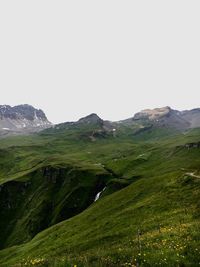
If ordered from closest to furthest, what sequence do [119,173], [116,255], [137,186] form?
[116,255] → [137,186] → [119,173]

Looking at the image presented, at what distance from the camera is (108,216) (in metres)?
78.4

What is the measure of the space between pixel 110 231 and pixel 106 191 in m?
78.7

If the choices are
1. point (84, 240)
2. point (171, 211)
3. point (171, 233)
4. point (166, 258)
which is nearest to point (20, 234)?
point (84, 240)

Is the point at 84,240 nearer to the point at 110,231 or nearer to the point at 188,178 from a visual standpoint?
the point at 110,231

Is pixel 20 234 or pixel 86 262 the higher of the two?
pixel 86 262

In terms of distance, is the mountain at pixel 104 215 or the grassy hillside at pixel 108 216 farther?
the mountain at pixel 104 215

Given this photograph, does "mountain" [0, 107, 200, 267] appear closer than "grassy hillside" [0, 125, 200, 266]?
No

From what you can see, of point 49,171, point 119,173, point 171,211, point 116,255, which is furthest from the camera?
point 49,171

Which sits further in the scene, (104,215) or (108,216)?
(104,215)

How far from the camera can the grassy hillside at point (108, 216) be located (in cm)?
3478

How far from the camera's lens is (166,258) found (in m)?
30.5

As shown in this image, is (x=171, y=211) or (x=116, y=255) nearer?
(x=116, y=255)

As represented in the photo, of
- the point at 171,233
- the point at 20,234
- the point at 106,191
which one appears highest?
the point at 171,233

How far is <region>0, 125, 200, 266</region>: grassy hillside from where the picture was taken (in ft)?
114
